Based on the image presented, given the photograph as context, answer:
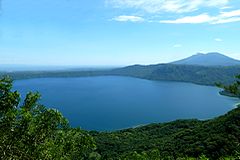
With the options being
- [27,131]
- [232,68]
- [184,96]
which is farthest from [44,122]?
[232,68]

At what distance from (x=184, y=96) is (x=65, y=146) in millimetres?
118342

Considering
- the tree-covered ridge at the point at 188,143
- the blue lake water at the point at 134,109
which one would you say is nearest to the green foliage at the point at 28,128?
the tree-covered ridge at the point at 188,143

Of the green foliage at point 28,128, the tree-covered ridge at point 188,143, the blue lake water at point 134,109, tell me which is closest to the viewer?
the green foliage at point 28,128

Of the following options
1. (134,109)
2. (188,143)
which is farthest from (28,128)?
(134,109)

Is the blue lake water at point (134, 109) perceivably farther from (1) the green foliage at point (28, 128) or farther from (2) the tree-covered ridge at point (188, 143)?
(1) the green foliage at point (28, 128)

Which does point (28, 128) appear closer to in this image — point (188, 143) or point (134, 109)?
point (188, 143)

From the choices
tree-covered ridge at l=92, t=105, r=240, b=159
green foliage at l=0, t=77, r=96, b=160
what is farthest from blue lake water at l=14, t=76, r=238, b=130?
green foliage at l=0, t=77, r=96, b=160

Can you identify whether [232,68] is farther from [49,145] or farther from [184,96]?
[49,145]

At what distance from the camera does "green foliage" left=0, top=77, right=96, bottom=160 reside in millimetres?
5305

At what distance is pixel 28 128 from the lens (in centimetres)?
541

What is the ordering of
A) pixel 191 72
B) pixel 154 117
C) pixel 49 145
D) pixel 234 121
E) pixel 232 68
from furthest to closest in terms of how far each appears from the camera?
pixel 191 72, pixel 232 68, pixel 154 117, pixel 234 121, pixel 49 145

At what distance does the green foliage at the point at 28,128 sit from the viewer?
5305mm

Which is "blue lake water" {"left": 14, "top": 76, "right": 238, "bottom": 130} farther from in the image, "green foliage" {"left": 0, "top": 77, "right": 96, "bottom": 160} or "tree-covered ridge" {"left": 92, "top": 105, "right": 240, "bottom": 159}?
"green foliage" {"left": 0, "top": 77, "right": 96, "bottom": 160}

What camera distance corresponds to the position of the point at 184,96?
121250 millimetres
